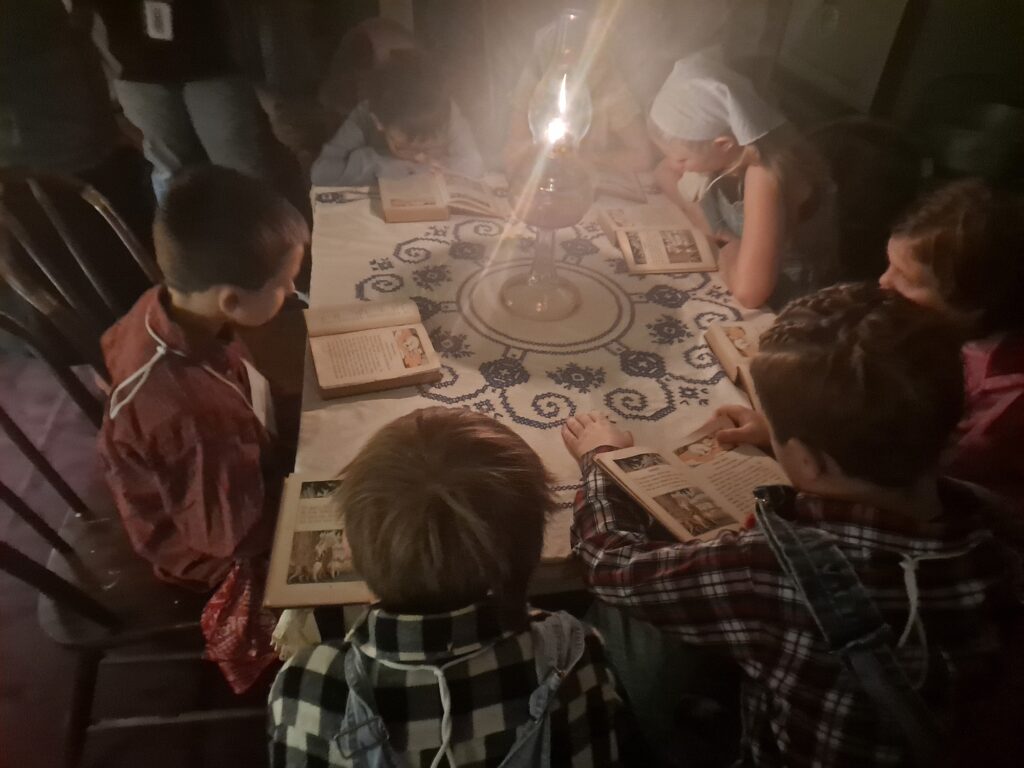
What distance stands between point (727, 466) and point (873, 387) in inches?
12.3

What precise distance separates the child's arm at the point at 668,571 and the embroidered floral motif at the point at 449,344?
0.33 meters

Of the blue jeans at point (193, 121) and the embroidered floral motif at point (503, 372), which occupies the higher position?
the blue jeans at point (193, 121)

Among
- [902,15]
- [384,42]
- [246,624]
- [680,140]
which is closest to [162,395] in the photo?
[246,624]

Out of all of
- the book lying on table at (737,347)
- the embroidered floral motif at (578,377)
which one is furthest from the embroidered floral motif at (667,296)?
the embroidered floral motif at (578,377)

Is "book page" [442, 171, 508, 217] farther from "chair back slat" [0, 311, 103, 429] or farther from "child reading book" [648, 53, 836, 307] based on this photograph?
"chair back slat" [0, 311, 103, 429]

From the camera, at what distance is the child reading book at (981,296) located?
1.08 meters

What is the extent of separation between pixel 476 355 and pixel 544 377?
129 mm

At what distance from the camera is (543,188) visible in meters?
1.26

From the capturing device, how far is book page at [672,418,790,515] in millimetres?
985

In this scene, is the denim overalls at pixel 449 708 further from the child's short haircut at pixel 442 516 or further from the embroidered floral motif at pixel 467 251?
the embroidered floral motif at pixel 467 251

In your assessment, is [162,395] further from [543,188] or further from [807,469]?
[807,469]

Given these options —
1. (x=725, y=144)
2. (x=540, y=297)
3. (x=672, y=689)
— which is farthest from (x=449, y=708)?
(x=725, y=144)

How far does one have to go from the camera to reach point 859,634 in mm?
664

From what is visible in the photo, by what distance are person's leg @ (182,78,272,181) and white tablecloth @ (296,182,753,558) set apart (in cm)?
46
